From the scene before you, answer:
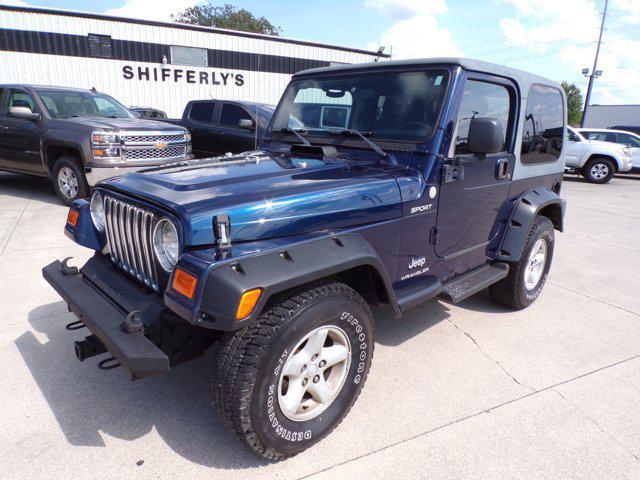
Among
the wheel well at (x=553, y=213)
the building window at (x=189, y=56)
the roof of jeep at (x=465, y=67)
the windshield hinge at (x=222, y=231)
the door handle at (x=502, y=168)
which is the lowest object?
the wheel well at (x=553, y=213)

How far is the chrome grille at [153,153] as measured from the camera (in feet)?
22.3

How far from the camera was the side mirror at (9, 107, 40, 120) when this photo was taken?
708 centimetres

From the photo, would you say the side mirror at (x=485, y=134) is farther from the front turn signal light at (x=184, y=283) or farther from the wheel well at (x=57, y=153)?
the wheel well at (x=57, y=153)

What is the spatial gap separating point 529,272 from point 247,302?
126 inches

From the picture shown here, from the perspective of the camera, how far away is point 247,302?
1781mm

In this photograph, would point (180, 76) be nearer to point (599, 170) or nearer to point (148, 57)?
point (148, 57)

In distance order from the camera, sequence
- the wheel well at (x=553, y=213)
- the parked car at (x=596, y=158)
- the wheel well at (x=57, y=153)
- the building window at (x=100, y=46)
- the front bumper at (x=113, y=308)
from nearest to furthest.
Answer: the front bumper at (x=113, y=308) → the wheel well at (x=553, y=213) → the wheel well at (x=57, y=153) → the parked car at (x=596, y=158) → the building window at (x=100, y=46)

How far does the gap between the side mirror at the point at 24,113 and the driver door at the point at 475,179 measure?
7.17m

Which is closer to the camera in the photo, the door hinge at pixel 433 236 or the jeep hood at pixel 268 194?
the jeep hood at pixel 268 194

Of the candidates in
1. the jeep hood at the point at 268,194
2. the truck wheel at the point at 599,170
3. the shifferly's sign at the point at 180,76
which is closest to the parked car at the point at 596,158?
the truck wheel at the point at 599,170

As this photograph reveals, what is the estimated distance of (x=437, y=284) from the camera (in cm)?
297

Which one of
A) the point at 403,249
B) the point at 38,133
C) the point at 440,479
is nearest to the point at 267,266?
the point at 403,249

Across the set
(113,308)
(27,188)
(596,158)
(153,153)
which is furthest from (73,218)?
(596,158)

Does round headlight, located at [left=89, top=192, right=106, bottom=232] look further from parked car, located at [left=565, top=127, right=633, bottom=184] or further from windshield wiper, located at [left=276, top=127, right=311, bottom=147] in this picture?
parked car, located at [left=565, top=127, right=633, bottom=184]
